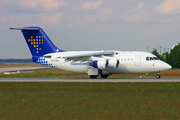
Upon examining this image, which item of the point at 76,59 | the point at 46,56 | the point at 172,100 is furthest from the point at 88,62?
the point at 172,100

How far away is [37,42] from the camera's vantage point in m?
44.6

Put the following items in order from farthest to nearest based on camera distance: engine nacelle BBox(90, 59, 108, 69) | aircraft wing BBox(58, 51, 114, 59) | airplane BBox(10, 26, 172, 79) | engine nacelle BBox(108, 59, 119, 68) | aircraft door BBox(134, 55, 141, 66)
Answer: aircraft wing BBox(58, 51, 114, 59)
aircraft door BBox(134, 55, 141, 66)
airplane BBox(10, 26, 172, 79)
engine nacelle BBox(90, 59, 108, 69)
engine nacelle BBox(108, 59, 119, 68)

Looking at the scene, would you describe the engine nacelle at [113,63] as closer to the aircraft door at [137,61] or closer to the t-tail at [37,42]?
the aircraft door at [137,61]

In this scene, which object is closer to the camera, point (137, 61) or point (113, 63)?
point (113, 63)

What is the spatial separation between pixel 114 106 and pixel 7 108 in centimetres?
581

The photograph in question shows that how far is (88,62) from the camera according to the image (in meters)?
41.9

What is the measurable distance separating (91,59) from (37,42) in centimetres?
954

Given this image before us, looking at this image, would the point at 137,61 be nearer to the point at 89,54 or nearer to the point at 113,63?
the point at 113,63

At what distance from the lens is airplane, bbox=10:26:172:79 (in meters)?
39.6

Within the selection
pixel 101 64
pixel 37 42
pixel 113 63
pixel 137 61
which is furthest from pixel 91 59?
pixel 37 42

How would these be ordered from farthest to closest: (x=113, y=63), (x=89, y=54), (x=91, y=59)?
(x=91, y=59)
(x=89, y=54)
(x=113, y=63)

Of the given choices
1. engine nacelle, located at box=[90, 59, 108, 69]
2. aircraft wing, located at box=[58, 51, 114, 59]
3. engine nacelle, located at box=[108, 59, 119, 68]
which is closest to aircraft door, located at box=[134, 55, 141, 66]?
engine nacelle, located at box=[108, 59, 119, 68]

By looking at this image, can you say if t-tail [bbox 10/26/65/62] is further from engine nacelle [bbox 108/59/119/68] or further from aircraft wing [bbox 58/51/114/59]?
engine nacelle [bbox 108/59/119/68]

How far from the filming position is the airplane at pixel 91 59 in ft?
130
